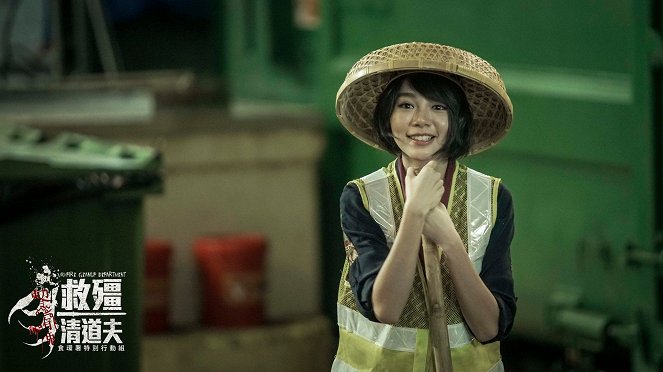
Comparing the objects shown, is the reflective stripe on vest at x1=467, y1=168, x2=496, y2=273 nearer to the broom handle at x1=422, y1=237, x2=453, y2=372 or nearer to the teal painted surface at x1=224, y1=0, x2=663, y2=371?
the broom handle at x1=422, y1=237, x2=453, y2=372

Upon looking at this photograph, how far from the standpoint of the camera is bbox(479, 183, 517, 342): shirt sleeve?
176 centimetres

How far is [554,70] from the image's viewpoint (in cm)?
376

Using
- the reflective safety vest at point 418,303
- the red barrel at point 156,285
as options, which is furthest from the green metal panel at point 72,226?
the red barrel at point 156,285

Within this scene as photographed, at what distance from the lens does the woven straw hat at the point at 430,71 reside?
1701 millimetres

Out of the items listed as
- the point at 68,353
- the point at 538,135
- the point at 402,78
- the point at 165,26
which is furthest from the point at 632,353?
the point at 165,26

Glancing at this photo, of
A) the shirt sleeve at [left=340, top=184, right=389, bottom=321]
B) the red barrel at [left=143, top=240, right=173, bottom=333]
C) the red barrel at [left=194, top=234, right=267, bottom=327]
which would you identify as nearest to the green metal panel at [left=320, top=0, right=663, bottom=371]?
the red barrel at [left=194, top=234, right=267, bottom=327]

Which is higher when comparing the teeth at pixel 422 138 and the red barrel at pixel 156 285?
the teeth at pixel 422 138

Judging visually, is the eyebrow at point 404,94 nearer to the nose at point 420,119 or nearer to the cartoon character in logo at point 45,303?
the nose at point 420,119

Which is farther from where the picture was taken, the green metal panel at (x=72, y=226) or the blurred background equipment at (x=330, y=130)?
the blurred background equipment at (x=330, y=130)

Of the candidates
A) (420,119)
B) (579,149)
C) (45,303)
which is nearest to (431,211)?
(420,119)

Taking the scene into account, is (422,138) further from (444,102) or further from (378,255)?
(378,255)

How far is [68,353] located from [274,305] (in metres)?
2.53

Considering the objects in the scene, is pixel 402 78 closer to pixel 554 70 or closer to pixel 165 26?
pixel 554 70

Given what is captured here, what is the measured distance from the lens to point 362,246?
176 cm
